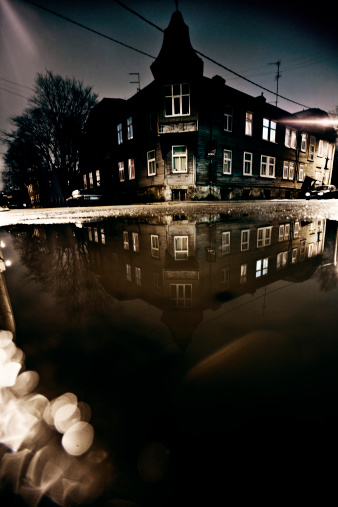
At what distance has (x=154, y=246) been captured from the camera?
2.84m

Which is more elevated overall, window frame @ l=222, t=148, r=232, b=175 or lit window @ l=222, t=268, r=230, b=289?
window frame @ l=222, t=148, r=232, b=175

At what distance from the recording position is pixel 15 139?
82.4ft

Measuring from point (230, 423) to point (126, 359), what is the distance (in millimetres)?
418

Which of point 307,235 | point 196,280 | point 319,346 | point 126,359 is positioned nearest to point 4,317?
point 126,359

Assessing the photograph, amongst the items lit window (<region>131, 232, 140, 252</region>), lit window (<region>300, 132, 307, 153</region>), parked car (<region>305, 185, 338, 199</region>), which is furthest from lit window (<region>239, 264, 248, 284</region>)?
lit window (<region>300, 132, 307, 153</region>)

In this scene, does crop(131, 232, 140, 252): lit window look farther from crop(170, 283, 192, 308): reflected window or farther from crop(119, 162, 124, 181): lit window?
crop(119, 162, 124, 181): lit window

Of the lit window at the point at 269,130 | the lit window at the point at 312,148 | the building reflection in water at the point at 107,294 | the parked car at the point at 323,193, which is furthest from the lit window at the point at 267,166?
the building reflection in water at the point at 107,294

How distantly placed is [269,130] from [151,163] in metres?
10.6

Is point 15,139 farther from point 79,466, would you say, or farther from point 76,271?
point 79,466

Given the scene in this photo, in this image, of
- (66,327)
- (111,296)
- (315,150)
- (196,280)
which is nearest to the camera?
(66,327)

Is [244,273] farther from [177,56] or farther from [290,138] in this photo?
[290,138]

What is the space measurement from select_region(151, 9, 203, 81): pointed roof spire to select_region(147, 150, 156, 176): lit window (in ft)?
13.8

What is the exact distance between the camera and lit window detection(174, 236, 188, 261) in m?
2.35

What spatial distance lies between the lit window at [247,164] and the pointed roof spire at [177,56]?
6.26 m
